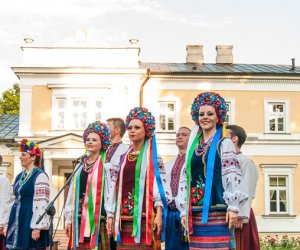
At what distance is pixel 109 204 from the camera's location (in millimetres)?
5652

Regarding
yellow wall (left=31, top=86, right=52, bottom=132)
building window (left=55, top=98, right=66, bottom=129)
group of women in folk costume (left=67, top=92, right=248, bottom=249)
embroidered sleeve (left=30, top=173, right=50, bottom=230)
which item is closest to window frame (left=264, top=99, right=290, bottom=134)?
building window (left=55, top=98, right=66, bottom=129)

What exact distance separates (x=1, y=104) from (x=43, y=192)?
3596 centimetres

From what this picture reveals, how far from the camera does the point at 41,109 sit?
23.2 meters

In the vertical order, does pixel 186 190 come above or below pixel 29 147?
below

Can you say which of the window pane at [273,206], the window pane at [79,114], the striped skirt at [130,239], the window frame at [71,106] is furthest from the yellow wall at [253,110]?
the striped skirt at [130,239]

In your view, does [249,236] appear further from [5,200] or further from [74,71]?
[74,71]

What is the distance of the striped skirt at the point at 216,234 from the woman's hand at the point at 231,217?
0.10 meters

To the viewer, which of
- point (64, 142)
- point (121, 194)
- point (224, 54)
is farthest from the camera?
point (224, 54)

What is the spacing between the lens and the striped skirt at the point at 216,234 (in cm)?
464

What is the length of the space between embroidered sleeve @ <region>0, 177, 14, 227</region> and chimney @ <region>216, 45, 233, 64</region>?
2118 cm

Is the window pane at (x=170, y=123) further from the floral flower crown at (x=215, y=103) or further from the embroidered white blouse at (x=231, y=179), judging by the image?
the embroidered white blouse at (x=231, y=179)

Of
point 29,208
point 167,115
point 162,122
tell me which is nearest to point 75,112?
point 162,122

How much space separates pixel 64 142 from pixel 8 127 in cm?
456

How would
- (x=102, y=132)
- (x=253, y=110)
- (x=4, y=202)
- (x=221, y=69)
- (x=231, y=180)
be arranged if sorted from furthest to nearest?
(x=221, y=69) → (x=253, y=110) → (x=4, y=202) → (x=102, y=132) → (x=231, y=180)
